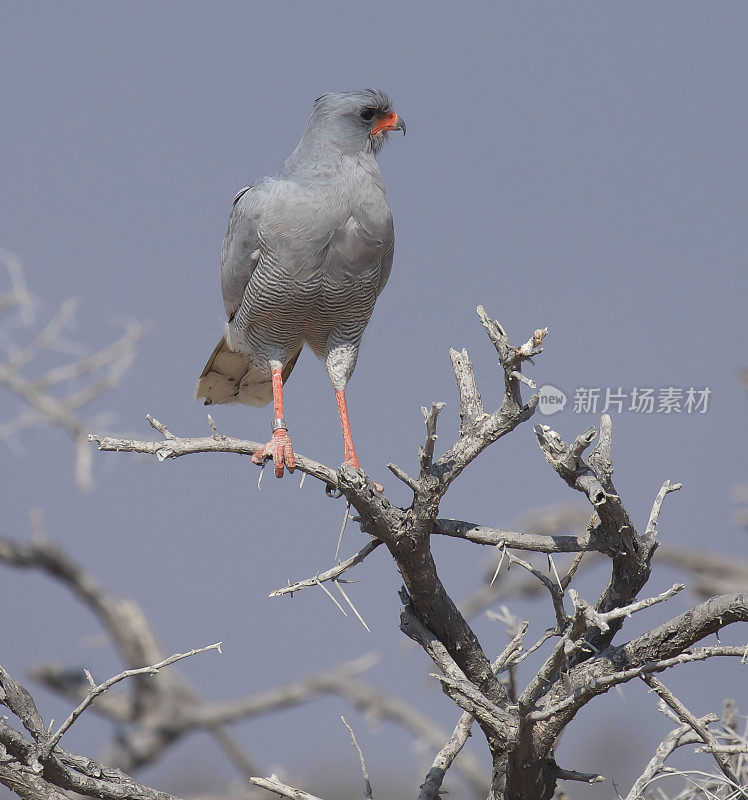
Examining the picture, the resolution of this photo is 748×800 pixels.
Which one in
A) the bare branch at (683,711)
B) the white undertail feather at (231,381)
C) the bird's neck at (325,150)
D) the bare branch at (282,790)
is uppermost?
the bird's neck at (325,150)

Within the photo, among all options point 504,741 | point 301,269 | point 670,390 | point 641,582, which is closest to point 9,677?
point 504,741

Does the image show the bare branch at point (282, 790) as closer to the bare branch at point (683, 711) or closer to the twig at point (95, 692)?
the twig at point (95, 692)

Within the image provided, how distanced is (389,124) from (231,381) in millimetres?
1636

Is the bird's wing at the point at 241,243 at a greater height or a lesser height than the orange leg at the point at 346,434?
greater

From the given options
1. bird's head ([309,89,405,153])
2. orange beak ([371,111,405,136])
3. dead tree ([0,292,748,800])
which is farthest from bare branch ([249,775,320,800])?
orange beak ([371,111,405,136])

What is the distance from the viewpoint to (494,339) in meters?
2.90

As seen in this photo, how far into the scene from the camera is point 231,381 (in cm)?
515

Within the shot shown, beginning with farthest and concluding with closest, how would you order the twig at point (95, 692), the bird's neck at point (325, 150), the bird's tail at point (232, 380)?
the bird's tail at point (232, 380), the bird's neck at point (325, 150), the twig at point (95, 692)

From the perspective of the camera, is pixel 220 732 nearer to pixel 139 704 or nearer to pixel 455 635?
pixel 139 704

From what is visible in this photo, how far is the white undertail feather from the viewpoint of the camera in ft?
16.6

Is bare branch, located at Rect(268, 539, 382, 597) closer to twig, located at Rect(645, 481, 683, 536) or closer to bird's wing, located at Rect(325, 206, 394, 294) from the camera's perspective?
twig, located at Rect(645, 481, 683, 536)

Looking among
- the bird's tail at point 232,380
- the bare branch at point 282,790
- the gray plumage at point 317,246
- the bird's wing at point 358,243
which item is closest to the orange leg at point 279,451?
the gray plumage at point 317,246

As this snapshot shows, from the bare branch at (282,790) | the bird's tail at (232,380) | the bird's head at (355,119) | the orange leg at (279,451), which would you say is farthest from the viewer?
the bird's tail at (232,380)

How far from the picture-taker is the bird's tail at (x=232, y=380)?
5047mm
